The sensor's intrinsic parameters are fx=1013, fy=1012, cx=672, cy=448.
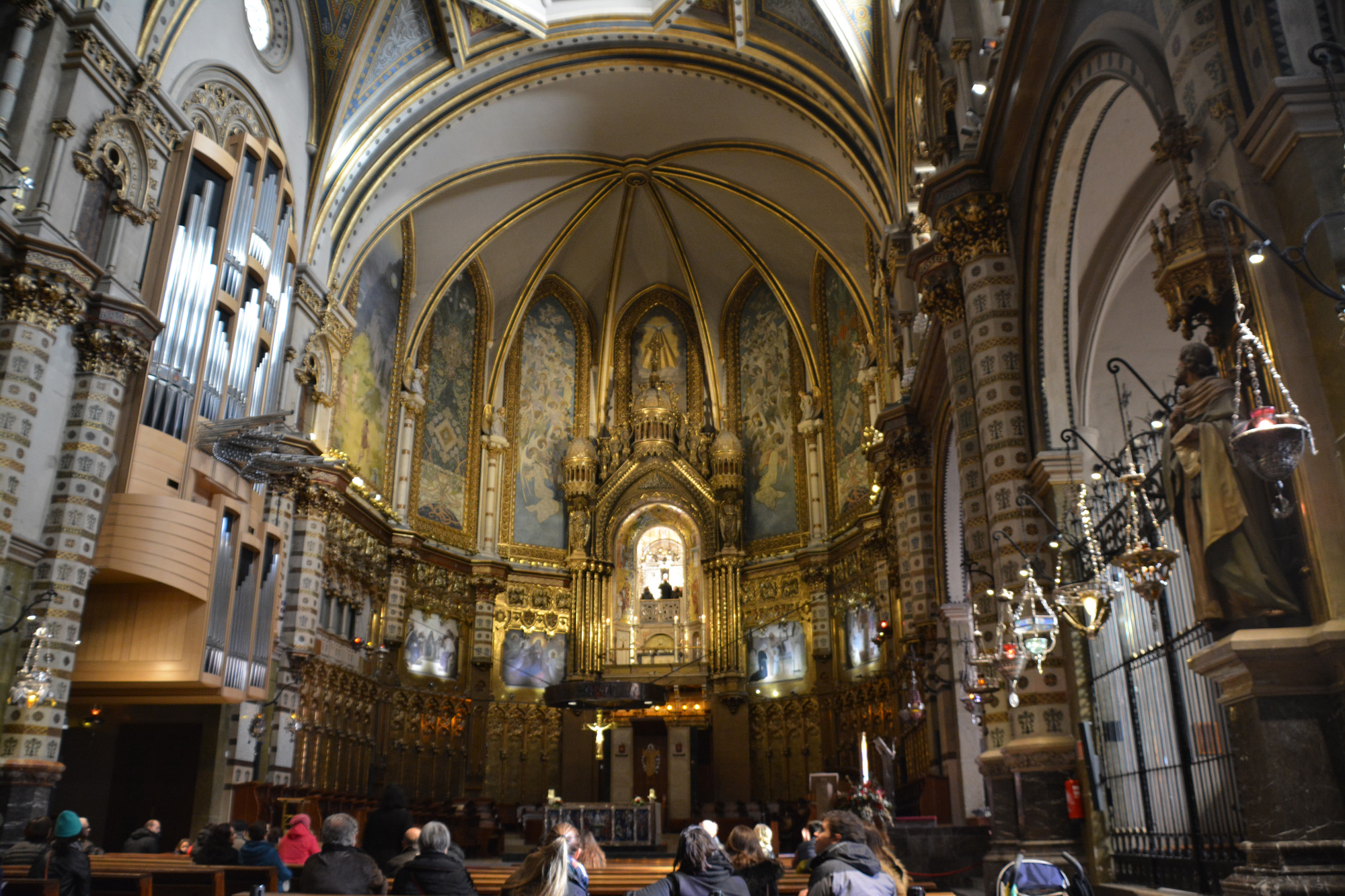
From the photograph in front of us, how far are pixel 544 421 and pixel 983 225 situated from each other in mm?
18131

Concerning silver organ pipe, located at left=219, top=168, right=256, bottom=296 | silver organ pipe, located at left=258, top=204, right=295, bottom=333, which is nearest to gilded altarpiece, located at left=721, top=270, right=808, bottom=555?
silver organ pipe, located at left=258, top=204, right=295, bottom=333

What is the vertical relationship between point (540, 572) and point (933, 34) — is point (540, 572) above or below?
below

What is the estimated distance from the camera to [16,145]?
1224 centimetres

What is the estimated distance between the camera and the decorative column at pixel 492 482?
84.3 feet

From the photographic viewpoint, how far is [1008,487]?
10.5 meters

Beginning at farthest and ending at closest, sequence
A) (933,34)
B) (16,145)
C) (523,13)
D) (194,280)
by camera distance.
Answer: (523,13), (194,280), (933,34), (16,145)

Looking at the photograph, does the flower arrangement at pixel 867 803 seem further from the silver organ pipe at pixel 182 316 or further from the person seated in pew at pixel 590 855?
the silver organ pipe at pixel 182 316

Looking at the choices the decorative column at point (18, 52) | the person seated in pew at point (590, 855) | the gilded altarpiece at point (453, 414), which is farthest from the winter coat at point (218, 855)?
the gilded altarpiece at point (453, 414)

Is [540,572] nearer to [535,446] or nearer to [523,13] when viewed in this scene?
[535,446]

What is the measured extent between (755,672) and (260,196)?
610 inches

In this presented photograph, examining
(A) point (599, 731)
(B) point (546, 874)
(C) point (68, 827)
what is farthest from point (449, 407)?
(B) point (546, 874)

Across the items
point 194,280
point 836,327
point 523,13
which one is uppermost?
point 523,13

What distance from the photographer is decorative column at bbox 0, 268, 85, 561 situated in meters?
11.4

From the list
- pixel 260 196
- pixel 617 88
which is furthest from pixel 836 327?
pixel 260 196
